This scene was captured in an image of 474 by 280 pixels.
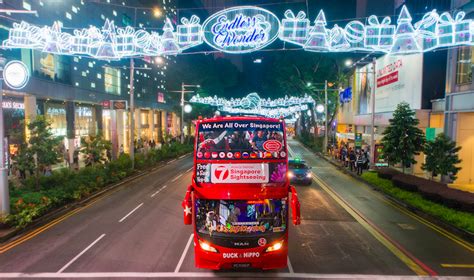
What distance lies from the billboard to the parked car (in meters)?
9.74

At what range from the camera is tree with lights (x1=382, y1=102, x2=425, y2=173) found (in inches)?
864

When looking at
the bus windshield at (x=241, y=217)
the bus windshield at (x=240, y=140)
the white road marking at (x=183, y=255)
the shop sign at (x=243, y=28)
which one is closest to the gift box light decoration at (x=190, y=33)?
the shop sign at (x=243, y=28)

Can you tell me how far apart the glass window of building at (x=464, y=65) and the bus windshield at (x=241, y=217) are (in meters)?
19.1

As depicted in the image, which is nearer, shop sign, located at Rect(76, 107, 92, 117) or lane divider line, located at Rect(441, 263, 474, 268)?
lane divider line, located at Rect(441, 263, 474, 268)

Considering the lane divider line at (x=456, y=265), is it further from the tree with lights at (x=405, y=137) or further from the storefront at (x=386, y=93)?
the storefront at (x=386, y=93)

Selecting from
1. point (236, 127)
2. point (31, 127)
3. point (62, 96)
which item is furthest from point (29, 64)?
point (236, 127)

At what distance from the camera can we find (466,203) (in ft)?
46.8

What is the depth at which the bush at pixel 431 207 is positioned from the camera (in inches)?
528

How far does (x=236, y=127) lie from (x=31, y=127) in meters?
13.2

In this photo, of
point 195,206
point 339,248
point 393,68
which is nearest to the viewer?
point 195,206

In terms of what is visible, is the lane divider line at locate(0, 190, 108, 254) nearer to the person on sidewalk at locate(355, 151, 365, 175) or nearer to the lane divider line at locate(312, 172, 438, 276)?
the lane divider line at locate(312, 172, 438, 276)

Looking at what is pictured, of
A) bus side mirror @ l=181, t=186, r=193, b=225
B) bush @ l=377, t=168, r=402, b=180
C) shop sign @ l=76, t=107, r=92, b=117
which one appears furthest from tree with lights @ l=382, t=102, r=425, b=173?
shop sign @ l=76, t=107, r=92, b=117

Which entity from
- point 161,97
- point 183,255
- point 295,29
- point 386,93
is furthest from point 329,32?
point 161,97

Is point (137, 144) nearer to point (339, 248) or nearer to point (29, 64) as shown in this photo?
point (29, 64)
